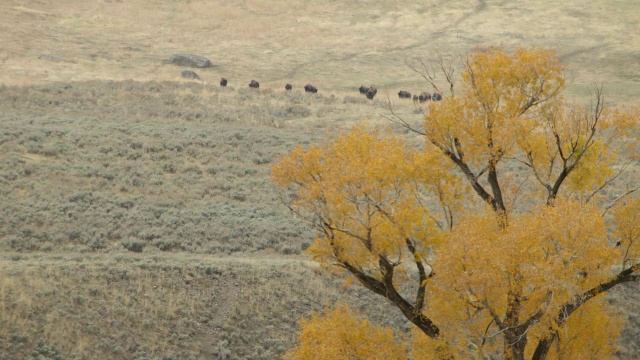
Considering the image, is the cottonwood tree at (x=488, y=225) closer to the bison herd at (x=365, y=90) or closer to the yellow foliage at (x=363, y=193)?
the yellow foliage at (x=363, y=193)

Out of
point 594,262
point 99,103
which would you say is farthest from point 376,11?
point 594,262

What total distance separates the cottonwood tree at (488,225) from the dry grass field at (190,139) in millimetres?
8021

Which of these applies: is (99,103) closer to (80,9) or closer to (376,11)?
(80,9)

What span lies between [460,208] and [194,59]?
5408cm

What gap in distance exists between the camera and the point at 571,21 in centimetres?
8462

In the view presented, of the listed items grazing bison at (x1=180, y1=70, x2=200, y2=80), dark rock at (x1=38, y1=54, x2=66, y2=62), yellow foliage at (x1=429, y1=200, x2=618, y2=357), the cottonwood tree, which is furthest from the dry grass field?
yellow foliage at (x1=429, y1=200, x2=618, y2=357)

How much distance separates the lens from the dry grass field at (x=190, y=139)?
2783 cm

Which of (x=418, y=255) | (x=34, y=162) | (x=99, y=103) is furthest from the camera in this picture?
(x=99, y=103)

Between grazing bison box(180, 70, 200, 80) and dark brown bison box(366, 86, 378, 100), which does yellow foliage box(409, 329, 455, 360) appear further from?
grazing bison box(180, 70, 200, 80)

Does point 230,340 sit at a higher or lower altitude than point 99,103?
lower

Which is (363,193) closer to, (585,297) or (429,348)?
(429,348)

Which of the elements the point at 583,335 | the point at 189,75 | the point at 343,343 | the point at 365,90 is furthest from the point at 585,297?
the point at 189,75

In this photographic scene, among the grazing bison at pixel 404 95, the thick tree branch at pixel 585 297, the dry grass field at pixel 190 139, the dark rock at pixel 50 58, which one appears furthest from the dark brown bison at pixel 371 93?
the thick tree branch at pixel 585 297

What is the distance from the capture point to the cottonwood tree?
1923cm
